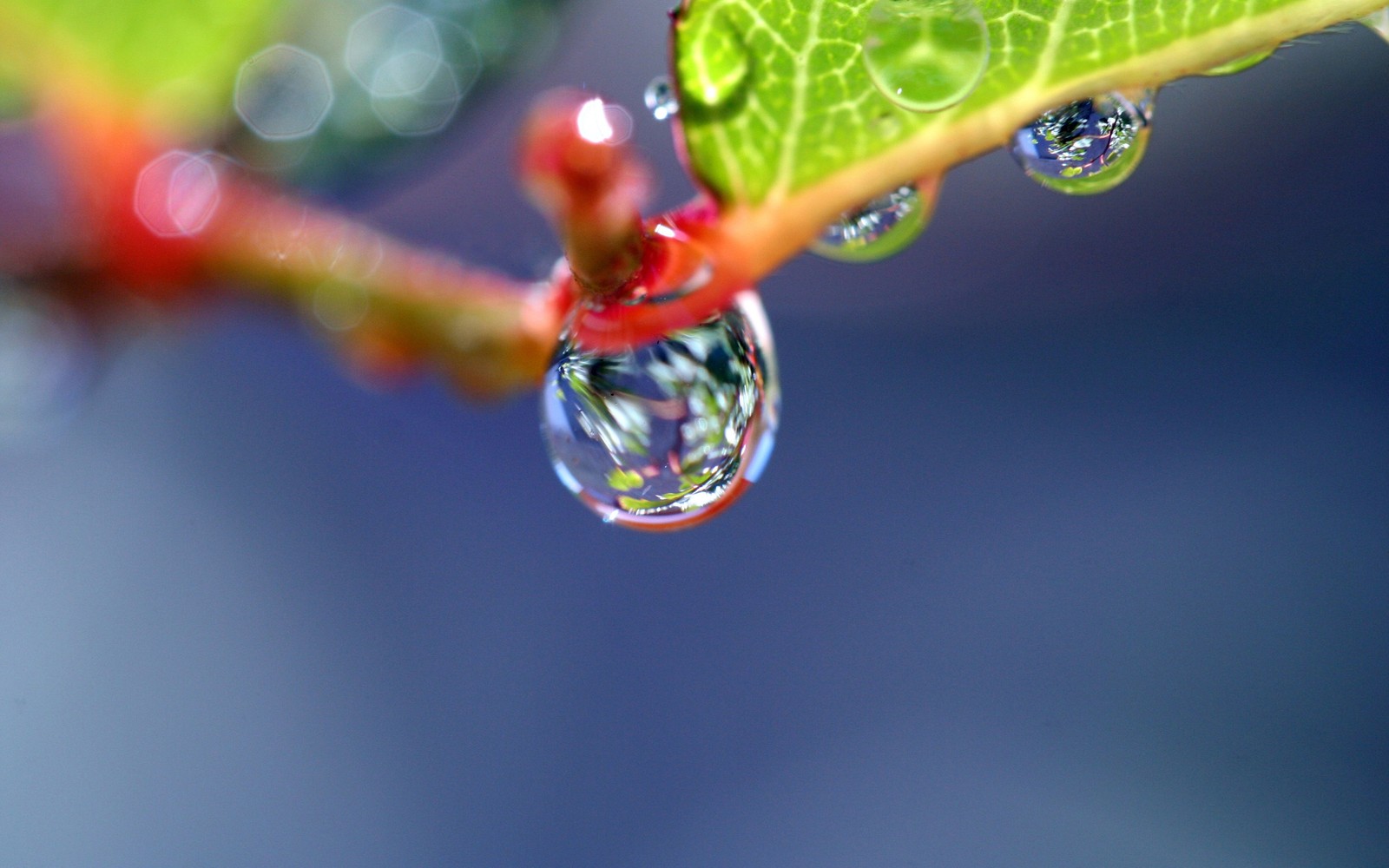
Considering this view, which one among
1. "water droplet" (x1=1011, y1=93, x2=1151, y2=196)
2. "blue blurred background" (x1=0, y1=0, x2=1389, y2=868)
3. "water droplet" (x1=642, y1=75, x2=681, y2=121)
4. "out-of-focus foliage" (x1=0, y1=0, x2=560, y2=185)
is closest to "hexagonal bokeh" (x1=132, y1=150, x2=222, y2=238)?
"out-of-focus foliage" (x1=0, y1=0, x2=560, y2=185)

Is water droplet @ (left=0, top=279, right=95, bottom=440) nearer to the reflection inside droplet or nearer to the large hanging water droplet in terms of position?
the large hanging water droplet

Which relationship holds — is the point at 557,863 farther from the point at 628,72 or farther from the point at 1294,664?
the point at 628,72

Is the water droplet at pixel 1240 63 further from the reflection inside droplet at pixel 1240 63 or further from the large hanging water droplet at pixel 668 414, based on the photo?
→ the large hanging water droplet at pixel 668 414

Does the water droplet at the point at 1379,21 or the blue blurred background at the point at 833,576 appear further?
the blue blurred background at the point at 833,576

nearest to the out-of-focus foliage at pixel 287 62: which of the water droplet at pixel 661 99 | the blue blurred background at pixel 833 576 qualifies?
the water droplet at pixel 661 99

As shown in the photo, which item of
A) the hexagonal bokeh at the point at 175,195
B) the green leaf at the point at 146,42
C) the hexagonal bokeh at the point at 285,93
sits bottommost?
the hexagonal bokeh at the point at 175,195

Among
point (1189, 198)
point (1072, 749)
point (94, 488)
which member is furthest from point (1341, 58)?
point (94, 488)
